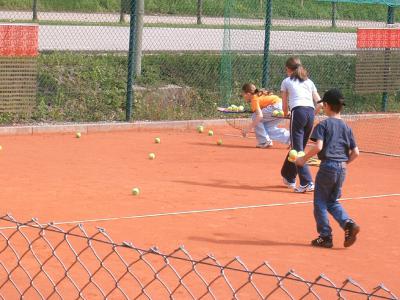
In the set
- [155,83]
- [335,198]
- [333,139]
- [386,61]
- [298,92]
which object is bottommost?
[335,198]

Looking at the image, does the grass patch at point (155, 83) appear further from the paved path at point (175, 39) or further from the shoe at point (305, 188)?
the shoe at point (305, 188)

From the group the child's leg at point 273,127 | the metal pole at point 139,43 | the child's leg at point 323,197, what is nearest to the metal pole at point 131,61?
the metal pole at point 139,43

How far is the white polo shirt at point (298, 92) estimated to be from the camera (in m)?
11.4

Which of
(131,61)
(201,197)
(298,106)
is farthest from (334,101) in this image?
(131,61)

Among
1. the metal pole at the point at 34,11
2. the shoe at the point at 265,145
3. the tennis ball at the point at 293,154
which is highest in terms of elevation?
the metal pole at the point at 34,11

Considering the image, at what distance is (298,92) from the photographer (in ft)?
37.6

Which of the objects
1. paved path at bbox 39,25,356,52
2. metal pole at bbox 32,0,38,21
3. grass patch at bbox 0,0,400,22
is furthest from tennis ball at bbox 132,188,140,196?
metal pole at bbox 32,0,38,21

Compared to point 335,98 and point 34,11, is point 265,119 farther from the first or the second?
point 34,11

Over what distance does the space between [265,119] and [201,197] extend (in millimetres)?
4538

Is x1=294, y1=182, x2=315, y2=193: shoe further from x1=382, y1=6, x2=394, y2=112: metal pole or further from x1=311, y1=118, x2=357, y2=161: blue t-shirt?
x1=382, y1=6, x2=394, y2=112: metal pole

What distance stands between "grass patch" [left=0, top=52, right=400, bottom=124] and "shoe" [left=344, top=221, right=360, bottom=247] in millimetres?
8591

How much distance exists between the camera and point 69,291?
657 cm

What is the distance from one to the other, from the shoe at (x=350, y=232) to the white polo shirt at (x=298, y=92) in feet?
11.0

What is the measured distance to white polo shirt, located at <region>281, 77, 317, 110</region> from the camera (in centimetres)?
1142
